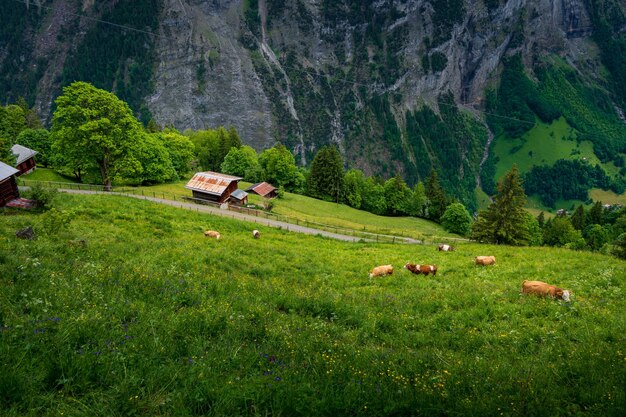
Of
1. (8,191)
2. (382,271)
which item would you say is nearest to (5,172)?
(8,191)

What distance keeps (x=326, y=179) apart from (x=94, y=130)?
58.7 metres

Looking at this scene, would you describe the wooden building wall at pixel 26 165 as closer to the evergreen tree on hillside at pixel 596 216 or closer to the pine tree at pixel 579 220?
the pine tree at pixel 579 220

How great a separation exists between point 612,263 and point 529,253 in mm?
5794

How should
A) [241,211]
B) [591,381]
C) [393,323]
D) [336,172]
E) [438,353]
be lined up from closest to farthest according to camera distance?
[591,381]
[438,353]
[393,323]
[241,211]
[336,172]

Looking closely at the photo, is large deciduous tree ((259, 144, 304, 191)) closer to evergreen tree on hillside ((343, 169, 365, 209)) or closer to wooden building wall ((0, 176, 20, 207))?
evergreen tree on hillside ((343, 169, 365, 209))

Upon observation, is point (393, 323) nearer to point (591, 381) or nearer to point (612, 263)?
point (591, 381)

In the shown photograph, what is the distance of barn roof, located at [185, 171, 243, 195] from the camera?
5953 centimetres

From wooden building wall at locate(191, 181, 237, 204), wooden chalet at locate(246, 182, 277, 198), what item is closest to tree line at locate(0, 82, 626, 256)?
wooden chalet at locate(246, 182, 277, 198)

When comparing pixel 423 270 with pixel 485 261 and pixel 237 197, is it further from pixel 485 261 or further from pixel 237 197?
pixel 237 197

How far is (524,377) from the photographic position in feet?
23.5

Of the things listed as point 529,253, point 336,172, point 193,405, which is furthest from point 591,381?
point 336,172

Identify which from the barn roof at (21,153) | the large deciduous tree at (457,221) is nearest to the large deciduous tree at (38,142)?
the barn roof at (21,153)

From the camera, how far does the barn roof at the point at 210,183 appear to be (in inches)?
2344

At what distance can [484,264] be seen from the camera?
862 inches
